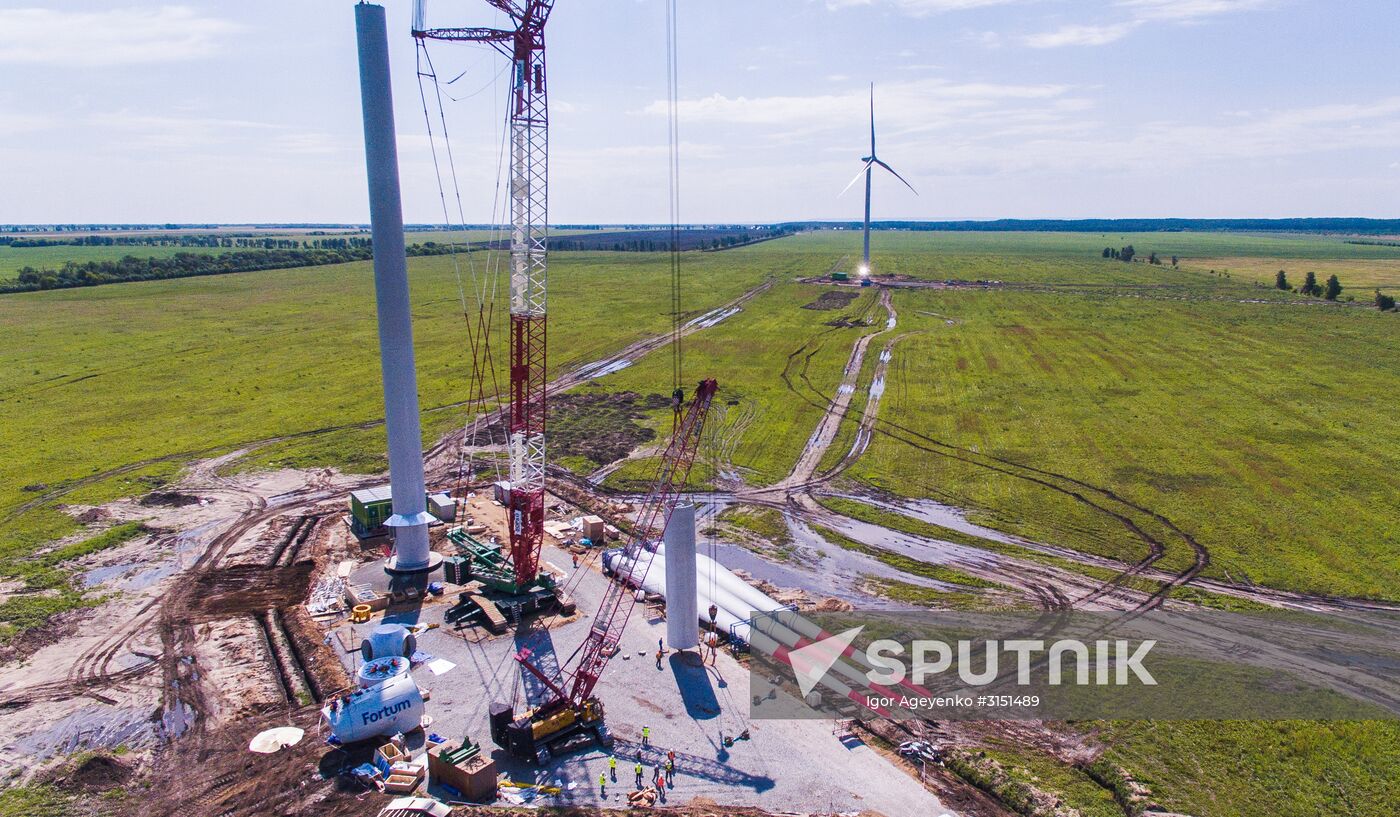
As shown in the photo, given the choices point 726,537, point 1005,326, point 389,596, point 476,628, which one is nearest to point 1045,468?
point 726,537

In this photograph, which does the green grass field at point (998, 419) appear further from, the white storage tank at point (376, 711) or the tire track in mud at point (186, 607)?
the white storage tank at point (376, 711)

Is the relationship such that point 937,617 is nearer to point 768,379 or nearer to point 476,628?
point 476,628

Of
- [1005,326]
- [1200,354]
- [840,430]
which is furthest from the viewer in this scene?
[1005,326]

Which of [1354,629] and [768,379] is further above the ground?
[768,379]

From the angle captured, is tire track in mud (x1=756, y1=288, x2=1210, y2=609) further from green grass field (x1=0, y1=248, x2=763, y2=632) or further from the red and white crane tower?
green grass field (x1=0, y1=248, x2=763, y2=632)

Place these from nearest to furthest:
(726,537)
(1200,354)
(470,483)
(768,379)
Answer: (726,537)
(470,483)
(768,379)
(1200,354)

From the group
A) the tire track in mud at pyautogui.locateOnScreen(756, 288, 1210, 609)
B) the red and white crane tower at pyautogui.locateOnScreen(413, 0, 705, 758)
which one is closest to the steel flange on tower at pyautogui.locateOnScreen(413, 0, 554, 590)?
the red and white crane tower at pyautogui.locateOnScreen(413, 0, 705, 758)

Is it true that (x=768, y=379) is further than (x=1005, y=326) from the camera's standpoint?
No

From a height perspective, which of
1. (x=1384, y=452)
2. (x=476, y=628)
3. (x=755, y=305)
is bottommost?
(x=476, y=628)
